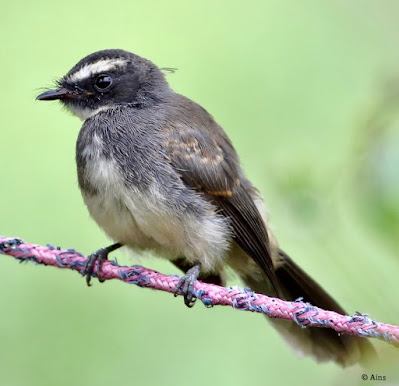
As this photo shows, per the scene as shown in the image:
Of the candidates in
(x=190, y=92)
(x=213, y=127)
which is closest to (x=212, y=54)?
(x=190, y=92)

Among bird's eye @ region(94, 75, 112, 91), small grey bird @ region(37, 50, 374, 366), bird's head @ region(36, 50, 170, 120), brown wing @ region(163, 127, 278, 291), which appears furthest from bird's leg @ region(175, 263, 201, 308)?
bird's eye @ region(94, 75, 112, 91)

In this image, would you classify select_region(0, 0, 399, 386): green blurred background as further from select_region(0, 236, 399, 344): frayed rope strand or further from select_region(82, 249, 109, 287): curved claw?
select_region(82, 249, 109, 287): curved claw

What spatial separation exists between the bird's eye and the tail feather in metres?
1.30

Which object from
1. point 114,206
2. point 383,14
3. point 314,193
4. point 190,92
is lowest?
point 314,193

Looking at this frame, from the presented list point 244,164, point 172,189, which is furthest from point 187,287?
point 244,164

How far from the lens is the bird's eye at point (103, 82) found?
14.8 feet

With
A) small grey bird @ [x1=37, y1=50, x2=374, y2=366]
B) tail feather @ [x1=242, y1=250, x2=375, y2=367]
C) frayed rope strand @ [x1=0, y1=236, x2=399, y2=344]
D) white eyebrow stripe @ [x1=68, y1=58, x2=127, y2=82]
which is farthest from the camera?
white eyebrow stripe @ [x1=68, y1=58, x2=127, y2=82]

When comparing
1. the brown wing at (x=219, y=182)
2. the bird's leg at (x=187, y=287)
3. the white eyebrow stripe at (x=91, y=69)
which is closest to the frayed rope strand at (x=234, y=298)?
the bird's leg at (x=187, y=287)

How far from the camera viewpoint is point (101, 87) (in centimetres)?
453

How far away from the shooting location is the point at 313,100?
7.59m

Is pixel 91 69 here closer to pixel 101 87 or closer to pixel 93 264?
pixel 101 87

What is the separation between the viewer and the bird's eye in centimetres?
451

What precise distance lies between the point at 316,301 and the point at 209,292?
45.5 inches

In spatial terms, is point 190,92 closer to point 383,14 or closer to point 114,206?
point 383,14
